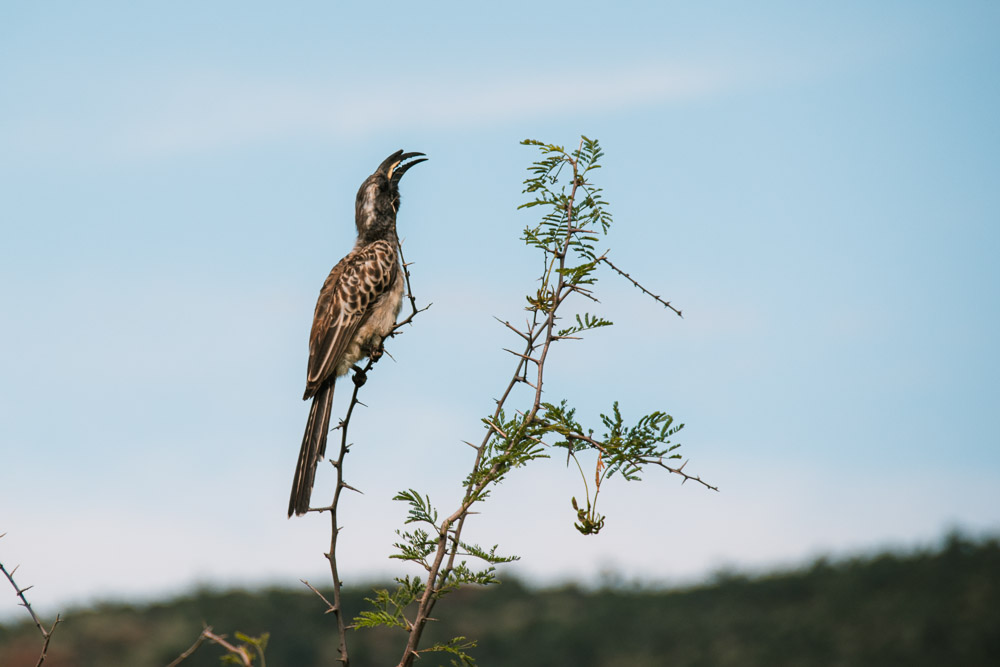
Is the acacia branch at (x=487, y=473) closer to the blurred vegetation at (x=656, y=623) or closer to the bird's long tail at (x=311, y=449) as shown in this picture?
the bird's long tail at (x=311, y=449)

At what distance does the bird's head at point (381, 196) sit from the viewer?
6.23m

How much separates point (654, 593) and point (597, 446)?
26953 millimetres

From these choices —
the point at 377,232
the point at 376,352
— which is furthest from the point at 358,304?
the point at 377,232

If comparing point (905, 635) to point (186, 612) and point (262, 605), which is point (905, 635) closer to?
point (262, 605)

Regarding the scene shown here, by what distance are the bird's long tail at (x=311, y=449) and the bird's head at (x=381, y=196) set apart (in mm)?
1544

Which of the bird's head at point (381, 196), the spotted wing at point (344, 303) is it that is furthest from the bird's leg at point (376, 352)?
the bird's head at point (381, 196)

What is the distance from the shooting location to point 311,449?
4.58 metres

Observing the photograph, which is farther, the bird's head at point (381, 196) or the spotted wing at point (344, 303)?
the bird's head at point (381, 196)

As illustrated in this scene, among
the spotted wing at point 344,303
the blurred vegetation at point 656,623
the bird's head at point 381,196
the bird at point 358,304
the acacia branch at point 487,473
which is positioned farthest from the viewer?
the blurred vegetation at point 656,623

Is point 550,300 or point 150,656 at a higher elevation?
point 550,300

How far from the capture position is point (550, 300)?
3.39 meters

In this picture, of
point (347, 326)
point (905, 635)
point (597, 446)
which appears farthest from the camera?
point (905, 635)

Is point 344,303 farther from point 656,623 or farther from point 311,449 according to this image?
point 656,623

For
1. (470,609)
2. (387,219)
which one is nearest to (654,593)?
(470,609)
